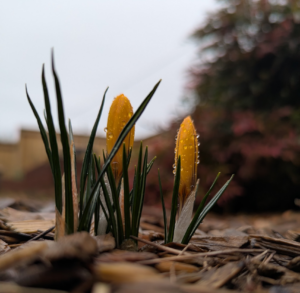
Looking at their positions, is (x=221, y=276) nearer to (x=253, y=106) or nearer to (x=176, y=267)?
(x=176, y=267)

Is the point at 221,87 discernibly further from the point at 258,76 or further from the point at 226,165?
the point at 226,165

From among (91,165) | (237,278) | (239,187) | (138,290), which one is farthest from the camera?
(239,187)

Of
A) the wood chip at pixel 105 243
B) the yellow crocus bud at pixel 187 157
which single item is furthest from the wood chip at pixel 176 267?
the yellow crocus bud at pixel 187 157

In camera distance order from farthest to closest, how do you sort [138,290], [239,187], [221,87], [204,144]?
[221,87] < [204,144] < [239,187] < [138,290]

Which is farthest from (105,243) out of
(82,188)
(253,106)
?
(253,106)

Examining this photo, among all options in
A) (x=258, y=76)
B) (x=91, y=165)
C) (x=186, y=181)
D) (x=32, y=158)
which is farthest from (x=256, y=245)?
(x=32, y=158)

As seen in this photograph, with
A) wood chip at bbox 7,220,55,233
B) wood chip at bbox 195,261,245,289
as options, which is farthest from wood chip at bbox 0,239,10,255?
wood chip at bbox 195,261,245,289

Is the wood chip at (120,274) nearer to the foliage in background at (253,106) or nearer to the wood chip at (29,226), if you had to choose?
the wood chip at (29,226)
